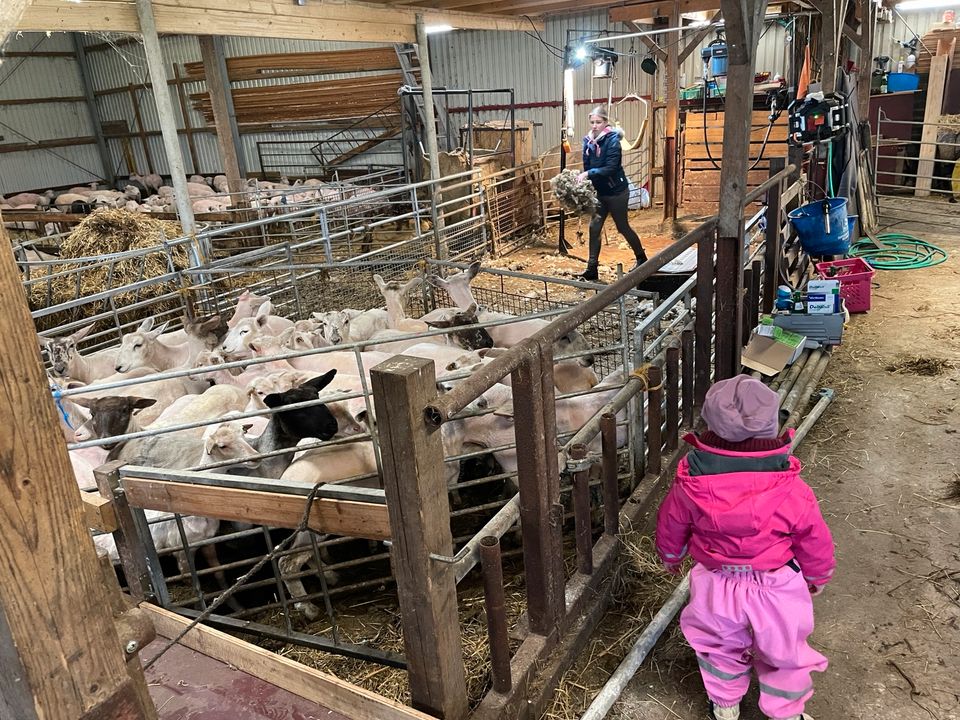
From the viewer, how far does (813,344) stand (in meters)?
5.93

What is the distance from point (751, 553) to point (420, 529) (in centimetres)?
124

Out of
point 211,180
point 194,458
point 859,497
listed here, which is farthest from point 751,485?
point 211,180

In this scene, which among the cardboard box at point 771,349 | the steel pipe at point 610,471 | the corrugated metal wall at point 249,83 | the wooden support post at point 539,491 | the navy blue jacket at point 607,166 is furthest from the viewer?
the corrugated metal wall at point 249,83

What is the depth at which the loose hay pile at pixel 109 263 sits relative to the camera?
873 centimetres

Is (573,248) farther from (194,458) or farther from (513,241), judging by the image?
(194,458)

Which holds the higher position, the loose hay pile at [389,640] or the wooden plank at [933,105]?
the wooden plank at [933,105]

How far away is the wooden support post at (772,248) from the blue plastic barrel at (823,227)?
59 centimetres

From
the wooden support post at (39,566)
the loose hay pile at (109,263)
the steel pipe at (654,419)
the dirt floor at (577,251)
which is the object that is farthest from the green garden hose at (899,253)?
the wooden support post at (39,566)

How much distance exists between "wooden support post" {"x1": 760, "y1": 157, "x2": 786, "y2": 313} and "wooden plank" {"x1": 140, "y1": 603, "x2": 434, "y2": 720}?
4.98m

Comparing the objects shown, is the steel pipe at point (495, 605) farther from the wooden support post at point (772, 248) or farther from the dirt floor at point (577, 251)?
the dirt floor at point (577, 251)

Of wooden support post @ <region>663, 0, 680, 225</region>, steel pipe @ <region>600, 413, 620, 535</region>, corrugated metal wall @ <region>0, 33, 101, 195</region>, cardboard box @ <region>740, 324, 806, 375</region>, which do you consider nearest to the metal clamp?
steel pipe @ <region>600, 413, 620, 535</region>

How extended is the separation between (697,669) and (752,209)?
33.4 feet

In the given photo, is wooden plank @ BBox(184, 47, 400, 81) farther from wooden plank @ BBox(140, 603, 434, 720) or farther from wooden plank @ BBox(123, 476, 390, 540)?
wooden plank @ BBox(140, 603, 434, 720)

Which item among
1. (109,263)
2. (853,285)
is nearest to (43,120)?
(109,263)
